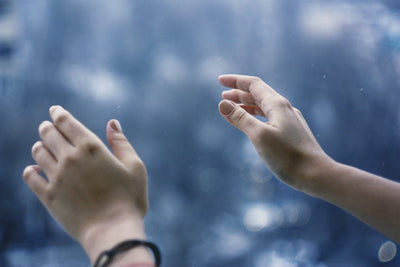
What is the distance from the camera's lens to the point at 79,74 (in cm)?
91

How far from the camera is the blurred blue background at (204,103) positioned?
2.82 ft

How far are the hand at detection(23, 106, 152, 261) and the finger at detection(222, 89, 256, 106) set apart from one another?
1.21 ft

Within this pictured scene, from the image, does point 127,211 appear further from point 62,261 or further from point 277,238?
point 277,238

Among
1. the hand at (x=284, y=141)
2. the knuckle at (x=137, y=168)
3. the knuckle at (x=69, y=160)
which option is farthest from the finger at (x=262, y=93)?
the knuckle at (x=69, y=160)

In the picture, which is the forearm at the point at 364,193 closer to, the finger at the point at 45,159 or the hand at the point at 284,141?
the hand at the point at 284,141

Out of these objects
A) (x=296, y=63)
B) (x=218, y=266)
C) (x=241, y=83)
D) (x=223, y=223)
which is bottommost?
(x=218, y=266)

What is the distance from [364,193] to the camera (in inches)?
23.4

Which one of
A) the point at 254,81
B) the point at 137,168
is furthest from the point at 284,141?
the point at 137,168

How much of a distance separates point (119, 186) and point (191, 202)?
0.47 metres

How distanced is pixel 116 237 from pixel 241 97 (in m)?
Answer: 0.47

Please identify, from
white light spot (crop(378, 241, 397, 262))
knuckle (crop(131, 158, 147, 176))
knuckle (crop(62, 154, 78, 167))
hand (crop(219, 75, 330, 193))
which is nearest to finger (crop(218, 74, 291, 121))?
hand (crop(219, 75, 330, 193))

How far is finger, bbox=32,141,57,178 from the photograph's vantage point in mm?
518

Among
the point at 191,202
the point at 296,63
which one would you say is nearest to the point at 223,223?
the point at 191,202

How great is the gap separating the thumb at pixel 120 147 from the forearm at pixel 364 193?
35cm
